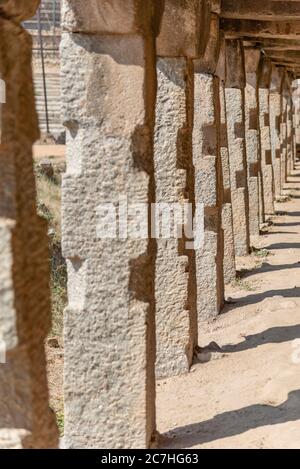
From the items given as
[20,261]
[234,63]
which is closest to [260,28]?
[234,63]

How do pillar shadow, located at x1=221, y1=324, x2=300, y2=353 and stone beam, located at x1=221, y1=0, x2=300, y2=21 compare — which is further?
stone beam, located at x1=221, y1=0, x2=300, y2=21

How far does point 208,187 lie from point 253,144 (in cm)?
580

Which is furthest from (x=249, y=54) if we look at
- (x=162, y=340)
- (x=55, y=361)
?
(x=162, y=340)

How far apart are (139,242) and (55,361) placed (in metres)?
5.13

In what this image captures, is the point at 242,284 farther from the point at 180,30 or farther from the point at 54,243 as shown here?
the point at 54,243

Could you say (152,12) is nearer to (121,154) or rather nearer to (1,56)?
(121,154)

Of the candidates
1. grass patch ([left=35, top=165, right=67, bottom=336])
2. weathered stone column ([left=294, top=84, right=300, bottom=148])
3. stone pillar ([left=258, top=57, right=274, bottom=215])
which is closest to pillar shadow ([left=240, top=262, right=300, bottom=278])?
grass patch ([left=35, top=165, right=67, bottom=336])

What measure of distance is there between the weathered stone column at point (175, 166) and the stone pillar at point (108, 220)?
190cm

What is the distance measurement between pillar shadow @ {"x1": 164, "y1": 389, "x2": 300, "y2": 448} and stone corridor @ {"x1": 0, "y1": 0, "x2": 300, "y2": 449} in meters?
0.02

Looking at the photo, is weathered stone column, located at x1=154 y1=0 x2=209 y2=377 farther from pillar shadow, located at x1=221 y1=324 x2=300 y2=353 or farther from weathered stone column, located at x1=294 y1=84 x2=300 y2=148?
weathered stone column, located at x1=294 y1=84 x2=300 y2=148

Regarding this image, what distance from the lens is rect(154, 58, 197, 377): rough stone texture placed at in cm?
738

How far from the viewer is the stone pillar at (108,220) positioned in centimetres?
532

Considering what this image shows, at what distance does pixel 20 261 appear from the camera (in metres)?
3.63

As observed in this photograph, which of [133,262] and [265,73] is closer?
[133,262]
